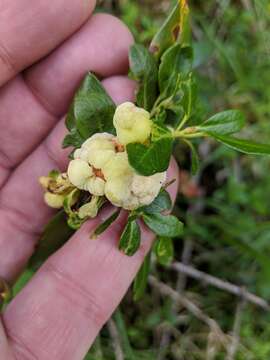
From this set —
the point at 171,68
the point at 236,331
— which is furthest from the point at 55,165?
the point at 236,331

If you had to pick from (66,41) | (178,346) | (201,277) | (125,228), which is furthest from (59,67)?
(178,346)

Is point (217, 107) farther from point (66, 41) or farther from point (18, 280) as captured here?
point (18, 280)

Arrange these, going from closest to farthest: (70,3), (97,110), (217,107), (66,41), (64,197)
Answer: (97,110), (64,197), (70,3), (66,41), (217,107)

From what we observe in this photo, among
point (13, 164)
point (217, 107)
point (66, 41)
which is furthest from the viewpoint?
point (217, 107)

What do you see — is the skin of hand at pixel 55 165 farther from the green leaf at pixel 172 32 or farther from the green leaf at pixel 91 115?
the green leaf at pixel 91 115

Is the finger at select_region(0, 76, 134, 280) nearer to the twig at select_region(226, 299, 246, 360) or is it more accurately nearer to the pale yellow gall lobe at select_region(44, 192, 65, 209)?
the pale yellow gall lobe at select_region(44, 192, 65, 209)

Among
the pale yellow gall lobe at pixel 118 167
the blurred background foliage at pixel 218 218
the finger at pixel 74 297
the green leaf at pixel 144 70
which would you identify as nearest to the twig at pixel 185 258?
the blurred background foliage at pixel 218 218

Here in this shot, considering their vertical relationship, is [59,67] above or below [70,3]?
below
